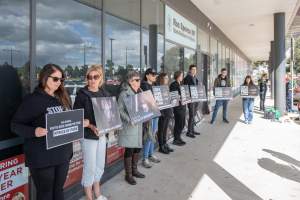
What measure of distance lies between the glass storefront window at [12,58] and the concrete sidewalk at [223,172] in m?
1.72

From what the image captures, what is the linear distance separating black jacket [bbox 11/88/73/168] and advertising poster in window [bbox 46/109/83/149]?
0.06 meters

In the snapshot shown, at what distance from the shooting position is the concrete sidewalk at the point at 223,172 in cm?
401

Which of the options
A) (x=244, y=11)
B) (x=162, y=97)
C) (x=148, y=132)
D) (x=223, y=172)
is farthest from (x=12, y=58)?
(x=244, y=11)

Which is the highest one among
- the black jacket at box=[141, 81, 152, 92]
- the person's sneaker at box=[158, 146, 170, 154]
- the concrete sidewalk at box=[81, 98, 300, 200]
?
the black jacket at box=[141, 81, 152, 92]

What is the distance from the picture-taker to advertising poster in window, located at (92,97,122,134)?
3.36 m

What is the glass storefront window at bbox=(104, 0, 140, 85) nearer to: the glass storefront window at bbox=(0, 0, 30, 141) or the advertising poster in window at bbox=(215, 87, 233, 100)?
the glass storefront window at bbox=(0, 0, 30, 141)

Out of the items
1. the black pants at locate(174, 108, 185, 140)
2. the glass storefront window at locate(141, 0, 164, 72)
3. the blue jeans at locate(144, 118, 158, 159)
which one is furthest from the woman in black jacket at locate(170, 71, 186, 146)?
the blue jeans at locate(144, 118, 158, 159)

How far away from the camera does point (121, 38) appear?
522 centimetres

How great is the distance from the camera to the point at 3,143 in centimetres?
282

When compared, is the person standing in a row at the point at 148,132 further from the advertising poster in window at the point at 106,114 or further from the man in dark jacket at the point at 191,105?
the man in dark jacket at the point at 191,105

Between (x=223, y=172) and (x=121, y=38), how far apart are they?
8.87 feet

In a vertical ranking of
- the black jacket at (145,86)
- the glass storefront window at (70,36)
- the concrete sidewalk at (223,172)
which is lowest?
the concrete sidewalk at (223,172)

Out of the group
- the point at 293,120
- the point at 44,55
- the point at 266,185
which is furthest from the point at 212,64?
the point at 44,55

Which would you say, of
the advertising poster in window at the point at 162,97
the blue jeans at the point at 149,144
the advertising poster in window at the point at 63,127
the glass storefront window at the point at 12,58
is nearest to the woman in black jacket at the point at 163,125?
the advertising poster in window at the point at 162,97
